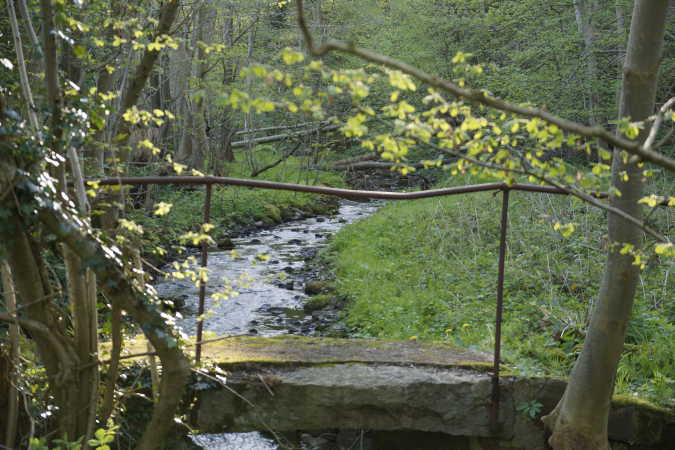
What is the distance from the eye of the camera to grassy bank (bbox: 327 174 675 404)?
4691mm

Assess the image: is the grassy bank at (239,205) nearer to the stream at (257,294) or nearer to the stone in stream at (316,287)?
the stream at (257,294)

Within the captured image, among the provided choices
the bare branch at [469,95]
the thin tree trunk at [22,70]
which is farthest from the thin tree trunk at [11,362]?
the bare branch at [469,95]

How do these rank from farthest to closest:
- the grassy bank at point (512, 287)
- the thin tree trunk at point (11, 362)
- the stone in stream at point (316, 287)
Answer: the stone in stream at point (316, 287), the grassy bank at point (512, 287), the thin tree trunk at point (11, 362)

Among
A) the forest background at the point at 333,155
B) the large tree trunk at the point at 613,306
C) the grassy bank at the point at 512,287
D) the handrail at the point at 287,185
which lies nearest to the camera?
the forest background at the point at 333,155

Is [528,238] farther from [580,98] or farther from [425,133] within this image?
[425,133]

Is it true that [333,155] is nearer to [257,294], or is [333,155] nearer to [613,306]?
[257,294]

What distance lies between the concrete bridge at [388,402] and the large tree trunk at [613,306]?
0.84ft

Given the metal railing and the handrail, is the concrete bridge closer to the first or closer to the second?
the metal railing

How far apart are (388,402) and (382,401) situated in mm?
35

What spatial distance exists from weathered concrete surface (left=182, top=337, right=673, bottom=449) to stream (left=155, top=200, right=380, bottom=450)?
39.9 inches

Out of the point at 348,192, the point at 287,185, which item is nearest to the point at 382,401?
the point at 348,192

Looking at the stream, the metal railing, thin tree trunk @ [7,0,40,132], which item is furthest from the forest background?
the stream

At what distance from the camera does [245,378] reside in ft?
11.5

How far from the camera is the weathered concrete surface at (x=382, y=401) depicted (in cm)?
351
